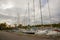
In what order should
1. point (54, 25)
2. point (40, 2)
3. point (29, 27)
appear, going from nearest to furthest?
point (40, 2)
point (54, 25)
point (29, 27)

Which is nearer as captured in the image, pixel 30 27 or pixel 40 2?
pixel 40 2

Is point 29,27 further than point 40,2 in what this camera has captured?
Yes

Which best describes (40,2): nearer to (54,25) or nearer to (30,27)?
(54,25)

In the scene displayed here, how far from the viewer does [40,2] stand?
19.7 metres

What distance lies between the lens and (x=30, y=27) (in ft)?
112

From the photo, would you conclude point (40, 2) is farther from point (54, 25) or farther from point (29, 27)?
point (29, 27)

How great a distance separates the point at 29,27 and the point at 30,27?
274 millimetres

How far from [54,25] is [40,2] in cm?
697

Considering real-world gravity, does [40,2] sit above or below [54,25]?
above

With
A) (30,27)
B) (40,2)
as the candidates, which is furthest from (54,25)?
(30,27)

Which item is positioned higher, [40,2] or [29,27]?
[40,2]

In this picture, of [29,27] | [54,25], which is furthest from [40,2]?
[29,27]

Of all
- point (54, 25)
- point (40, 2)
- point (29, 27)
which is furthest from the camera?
point (29, 27)

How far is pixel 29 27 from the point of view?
112ft
